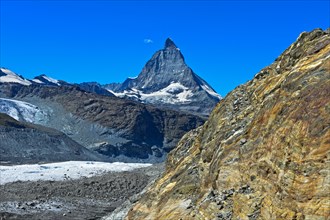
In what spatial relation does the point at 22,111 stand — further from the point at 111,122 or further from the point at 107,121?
the point at 111,122

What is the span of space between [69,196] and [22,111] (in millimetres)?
103708

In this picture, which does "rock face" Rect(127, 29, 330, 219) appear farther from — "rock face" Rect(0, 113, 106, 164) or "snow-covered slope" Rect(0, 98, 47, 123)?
"snow-covered slope" Rect(0, 98, 47, 123)

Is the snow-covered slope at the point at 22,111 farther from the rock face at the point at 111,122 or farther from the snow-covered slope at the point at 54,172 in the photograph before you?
the snow-covered slope at the point at 54,172

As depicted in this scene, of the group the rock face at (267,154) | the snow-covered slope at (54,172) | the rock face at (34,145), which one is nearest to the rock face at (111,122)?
the rock face at (34,145)

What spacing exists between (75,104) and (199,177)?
134 meters

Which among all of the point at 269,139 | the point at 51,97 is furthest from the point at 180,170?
the point at 51,97

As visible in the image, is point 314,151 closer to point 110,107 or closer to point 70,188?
point 70,188

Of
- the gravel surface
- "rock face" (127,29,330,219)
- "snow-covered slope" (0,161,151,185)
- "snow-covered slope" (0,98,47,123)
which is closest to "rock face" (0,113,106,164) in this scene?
"snow-covered slope" (0,161,151,185)

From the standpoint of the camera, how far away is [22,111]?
463ft

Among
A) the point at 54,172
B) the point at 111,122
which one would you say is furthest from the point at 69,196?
the point at 111,122

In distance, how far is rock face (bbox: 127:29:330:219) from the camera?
11836 mm

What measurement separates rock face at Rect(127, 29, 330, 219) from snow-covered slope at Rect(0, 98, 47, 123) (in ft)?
403

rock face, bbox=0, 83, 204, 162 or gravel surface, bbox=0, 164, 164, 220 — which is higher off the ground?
rock face, bbox=0, 83, 204, 162

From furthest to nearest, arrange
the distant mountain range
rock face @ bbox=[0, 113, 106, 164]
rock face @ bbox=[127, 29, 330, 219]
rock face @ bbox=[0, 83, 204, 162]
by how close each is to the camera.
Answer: the distant mountain range
rock face @ bbox=[0, 83, 204, 162]
rock face @ bbox=[0, 113, 106, 164]
rock face @ bbox=[127, 29, 330, 219]
